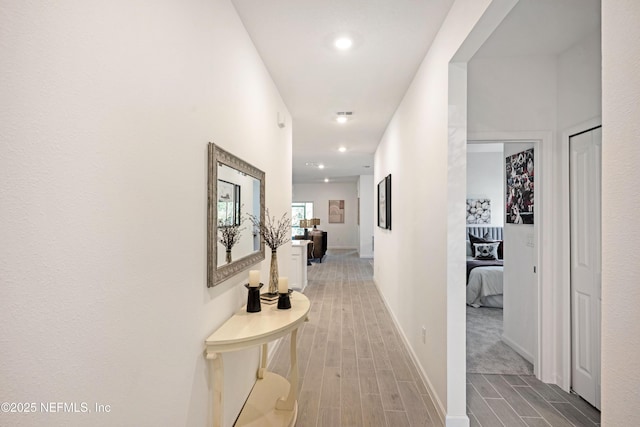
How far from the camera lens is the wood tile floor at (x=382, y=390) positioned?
2115mm

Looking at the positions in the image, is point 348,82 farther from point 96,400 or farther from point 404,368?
point 96,400

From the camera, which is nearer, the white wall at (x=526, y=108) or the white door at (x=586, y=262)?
the white door at (x=586, y=262)

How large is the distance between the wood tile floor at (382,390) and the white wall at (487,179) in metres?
4.57

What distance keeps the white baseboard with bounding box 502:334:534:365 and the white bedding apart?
1.34 meters

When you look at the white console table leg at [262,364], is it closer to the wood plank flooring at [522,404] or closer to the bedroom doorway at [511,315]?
the wood plank flooring at [522,404]

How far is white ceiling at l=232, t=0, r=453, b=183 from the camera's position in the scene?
2008 millimetres

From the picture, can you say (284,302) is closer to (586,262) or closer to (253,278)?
(253,278)

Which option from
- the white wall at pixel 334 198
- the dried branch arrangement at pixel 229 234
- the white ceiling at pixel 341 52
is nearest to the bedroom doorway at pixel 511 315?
the white ceiling at pixel 341 52

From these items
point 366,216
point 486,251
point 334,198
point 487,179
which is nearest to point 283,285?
point 486,251

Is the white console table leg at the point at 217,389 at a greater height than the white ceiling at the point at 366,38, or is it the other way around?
the white ceiling at the point at 366,38

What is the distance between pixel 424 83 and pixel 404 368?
2.48 meters

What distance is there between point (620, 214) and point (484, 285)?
429 cm

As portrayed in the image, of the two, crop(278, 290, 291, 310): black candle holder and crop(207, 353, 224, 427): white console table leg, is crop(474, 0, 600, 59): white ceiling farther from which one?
crop(207, 353, 224, 427): white console table leg

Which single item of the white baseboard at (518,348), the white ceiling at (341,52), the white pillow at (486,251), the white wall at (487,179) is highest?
the white ceiling at (341,52)
